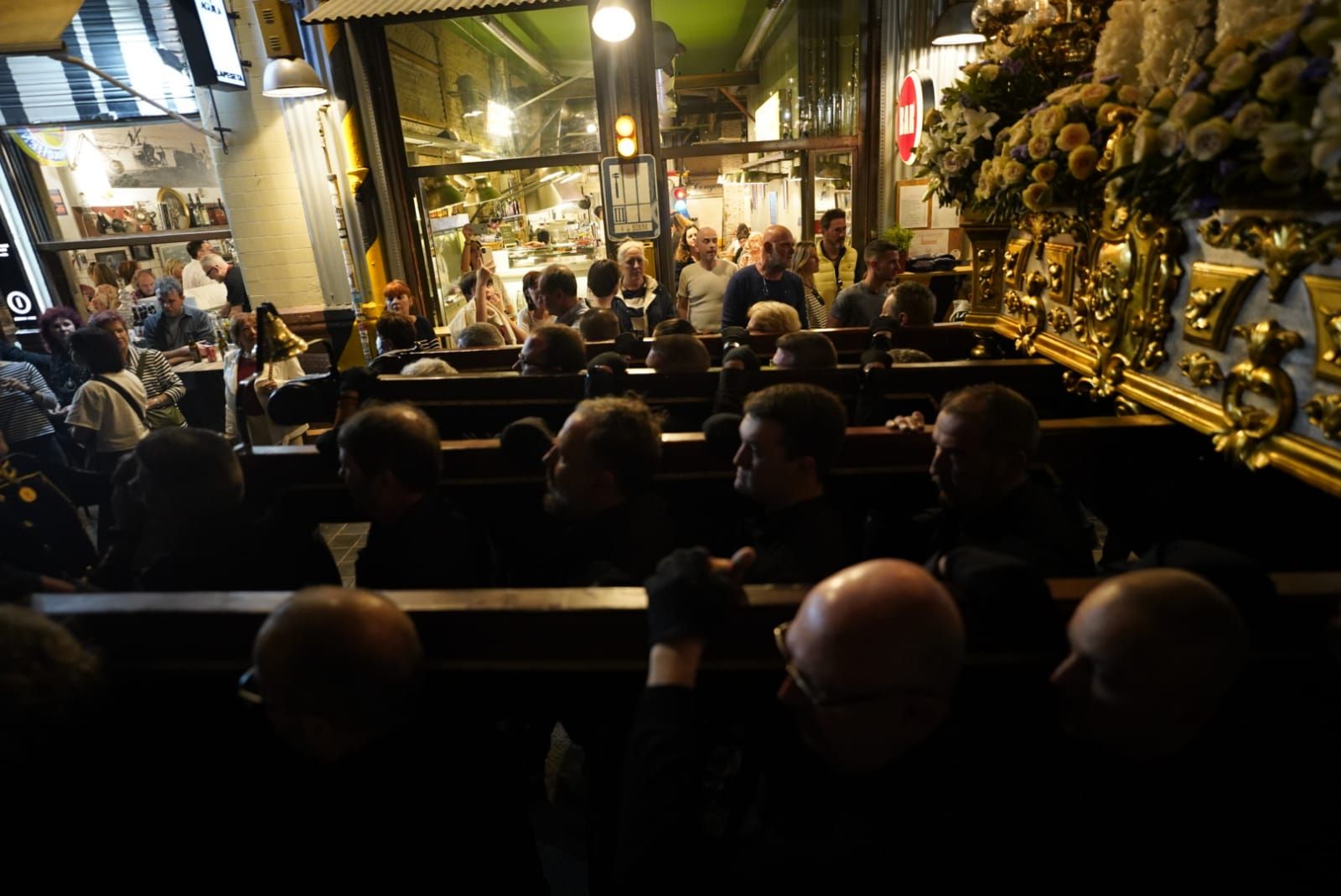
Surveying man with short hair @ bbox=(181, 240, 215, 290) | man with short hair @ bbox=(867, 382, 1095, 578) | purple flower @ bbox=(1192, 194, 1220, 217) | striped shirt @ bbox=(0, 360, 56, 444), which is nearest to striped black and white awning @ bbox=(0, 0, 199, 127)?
man with short hair @ bbox=(181, 240, 215, 290)

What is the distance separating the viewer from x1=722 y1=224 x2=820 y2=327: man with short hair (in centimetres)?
475

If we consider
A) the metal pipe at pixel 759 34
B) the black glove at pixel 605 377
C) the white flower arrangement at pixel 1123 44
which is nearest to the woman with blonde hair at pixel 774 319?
the black glove at pixel 605 377

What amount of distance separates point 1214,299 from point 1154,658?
1656 millimetres

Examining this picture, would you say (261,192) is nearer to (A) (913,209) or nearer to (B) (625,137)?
(B) (625,137)

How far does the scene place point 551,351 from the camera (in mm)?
3301

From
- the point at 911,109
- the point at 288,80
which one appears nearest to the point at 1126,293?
the point at 911,109

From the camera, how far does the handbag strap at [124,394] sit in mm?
4016

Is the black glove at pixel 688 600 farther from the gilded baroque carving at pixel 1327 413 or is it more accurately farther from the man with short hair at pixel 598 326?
the man with short hair at pixel 598 326

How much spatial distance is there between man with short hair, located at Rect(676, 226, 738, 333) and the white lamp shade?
11.6ft

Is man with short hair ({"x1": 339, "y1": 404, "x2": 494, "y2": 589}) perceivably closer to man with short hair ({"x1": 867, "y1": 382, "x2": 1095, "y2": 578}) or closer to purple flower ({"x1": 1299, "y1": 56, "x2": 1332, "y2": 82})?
man with short hair ({"x1": 867, "y1": 382, "x2": 1095, "y2": 578})

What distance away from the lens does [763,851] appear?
1.13m

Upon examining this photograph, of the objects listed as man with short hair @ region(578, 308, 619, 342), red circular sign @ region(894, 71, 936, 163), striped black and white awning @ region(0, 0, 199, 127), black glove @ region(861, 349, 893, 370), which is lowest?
black glove @ region(861, 349, 893, 370)

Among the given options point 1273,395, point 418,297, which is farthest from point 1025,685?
point 418,297

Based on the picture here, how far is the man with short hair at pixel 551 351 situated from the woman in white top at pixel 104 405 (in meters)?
2.52
